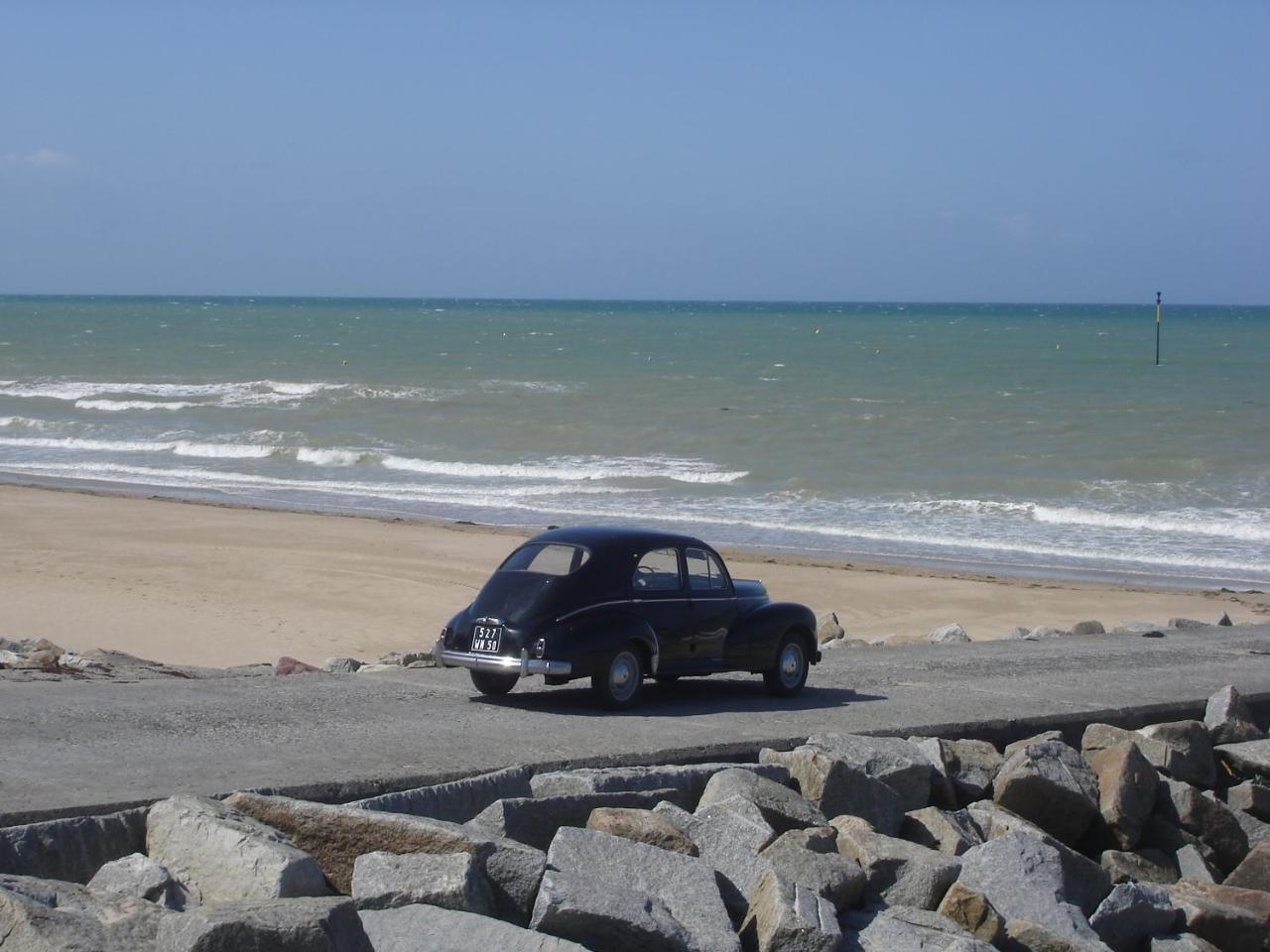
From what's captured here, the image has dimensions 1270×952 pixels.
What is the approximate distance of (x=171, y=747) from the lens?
9.05 m

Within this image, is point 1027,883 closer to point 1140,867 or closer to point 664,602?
point 1140,867

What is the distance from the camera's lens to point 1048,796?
9727 millimetres

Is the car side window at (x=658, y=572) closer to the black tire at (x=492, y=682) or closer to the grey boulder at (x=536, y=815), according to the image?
the black tire at (x=492, y=682)

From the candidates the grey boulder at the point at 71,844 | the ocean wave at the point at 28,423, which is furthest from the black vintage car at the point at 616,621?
the ocean wave at the point at 28,423

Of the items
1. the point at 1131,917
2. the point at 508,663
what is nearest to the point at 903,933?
the point at 1131,917

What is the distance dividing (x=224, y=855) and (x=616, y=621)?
4836 millimetres

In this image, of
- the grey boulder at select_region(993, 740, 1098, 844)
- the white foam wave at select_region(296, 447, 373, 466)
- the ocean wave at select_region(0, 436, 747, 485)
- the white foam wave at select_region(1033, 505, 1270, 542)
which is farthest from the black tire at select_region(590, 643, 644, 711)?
the white foam wave at select_region(296, 447, 373, 466)

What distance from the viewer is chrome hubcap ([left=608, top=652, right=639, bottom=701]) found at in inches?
435

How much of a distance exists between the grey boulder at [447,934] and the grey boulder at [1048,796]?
177 inches

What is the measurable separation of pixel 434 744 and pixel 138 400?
48.8 meters

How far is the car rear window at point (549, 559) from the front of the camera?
11.2 metres

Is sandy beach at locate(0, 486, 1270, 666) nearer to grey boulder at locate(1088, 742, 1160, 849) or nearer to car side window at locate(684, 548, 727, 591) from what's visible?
car side window at locate(684, 548, 727, 591)

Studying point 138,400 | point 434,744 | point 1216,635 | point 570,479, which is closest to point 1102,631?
point 1216,635

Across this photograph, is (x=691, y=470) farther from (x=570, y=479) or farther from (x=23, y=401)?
(x=23, y=401)
